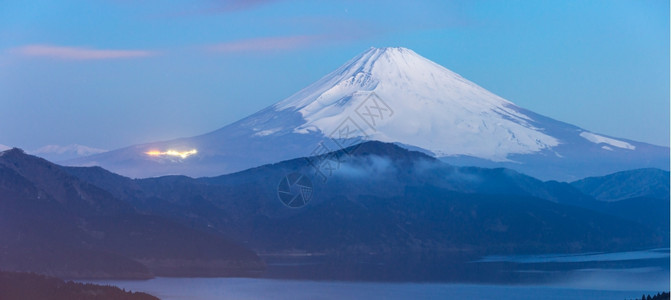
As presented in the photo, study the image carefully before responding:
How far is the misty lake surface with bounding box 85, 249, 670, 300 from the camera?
184ft

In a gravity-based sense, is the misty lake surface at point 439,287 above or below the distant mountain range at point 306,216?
below

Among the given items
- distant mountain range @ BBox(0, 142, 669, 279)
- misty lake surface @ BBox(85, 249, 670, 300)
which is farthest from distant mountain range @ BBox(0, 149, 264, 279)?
misty lake surface @ BBox(85, 249, 670, 300)

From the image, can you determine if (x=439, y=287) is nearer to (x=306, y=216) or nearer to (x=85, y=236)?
(x=85, y=236)

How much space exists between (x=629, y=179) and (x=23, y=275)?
4864 inches

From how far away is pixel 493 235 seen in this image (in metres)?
113

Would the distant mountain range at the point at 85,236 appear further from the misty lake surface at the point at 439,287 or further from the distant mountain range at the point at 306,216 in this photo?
the misty lake surface at the point at 439,287

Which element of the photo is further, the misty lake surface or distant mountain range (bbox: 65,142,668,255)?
distant mountain range (bbox: 65,142,668,255)

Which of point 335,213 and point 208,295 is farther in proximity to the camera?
point 335,213

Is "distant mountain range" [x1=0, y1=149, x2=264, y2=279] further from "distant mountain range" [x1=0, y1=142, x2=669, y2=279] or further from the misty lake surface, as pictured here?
the misty lake surface

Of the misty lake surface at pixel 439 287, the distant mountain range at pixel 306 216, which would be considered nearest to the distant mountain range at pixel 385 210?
the distant mountain range at pixel 306 216

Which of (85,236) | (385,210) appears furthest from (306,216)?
(85,236)

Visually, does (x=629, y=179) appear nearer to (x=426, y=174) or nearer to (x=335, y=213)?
(x=426, y=174)

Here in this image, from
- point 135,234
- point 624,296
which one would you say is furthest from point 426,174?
point 624,296

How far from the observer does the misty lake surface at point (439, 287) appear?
184 feet
